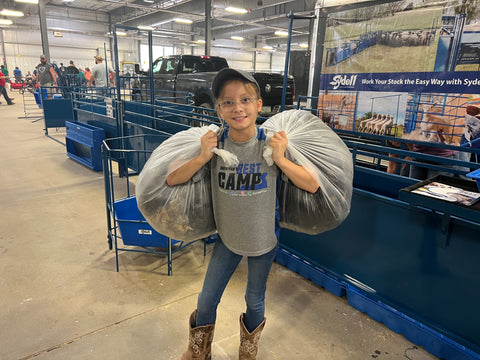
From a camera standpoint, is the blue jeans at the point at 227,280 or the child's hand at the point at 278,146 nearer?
the child's hand at the point at 278,146

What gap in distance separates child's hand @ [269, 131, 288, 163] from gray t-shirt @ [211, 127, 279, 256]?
7cm

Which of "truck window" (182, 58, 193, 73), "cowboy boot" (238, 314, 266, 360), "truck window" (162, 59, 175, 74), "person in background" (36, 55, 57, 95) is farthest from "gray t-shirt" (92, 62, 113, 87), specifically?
"cowboy boot" (238, 314, 266, 360)

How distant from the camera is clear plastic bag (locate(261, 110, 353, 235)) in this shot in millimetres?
1493

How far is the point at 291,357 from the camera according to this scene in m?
1.96

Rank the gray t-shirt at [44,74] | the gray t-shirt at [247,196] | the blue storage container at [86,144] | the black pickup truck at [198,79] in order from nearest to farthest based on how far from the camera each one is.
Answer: the gray t-shirt at [247,196] < the blue storage container at [86,144] < the black pickup truck at [198,79] < the gray t-shirt at [44,74]

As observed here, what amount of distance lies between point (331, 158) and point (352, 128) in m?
1.31

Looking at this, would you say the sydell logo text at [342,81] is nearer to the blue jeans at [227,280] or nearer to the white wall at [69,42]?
the blue jeans at [227,280]

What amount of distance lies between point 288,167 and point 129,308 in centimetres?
169

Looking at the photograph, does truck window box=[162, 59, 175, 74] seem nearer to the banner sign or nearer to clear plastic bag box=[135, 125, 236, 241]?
the banner sign

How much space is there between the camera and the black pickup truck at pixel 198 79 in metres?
7.73

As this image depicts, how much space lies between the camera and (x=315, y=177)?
1.44 metres

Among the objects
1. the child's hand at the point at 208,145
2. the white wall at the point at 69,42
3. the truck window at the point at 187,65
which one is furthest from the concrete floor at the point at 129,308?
the white wall at the point at 69,42

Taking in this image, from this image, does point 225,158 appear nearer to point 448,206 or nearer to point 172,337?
point 448,206

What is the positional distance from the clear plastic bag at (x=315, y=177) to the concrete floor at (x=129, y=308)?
36.5 inches
